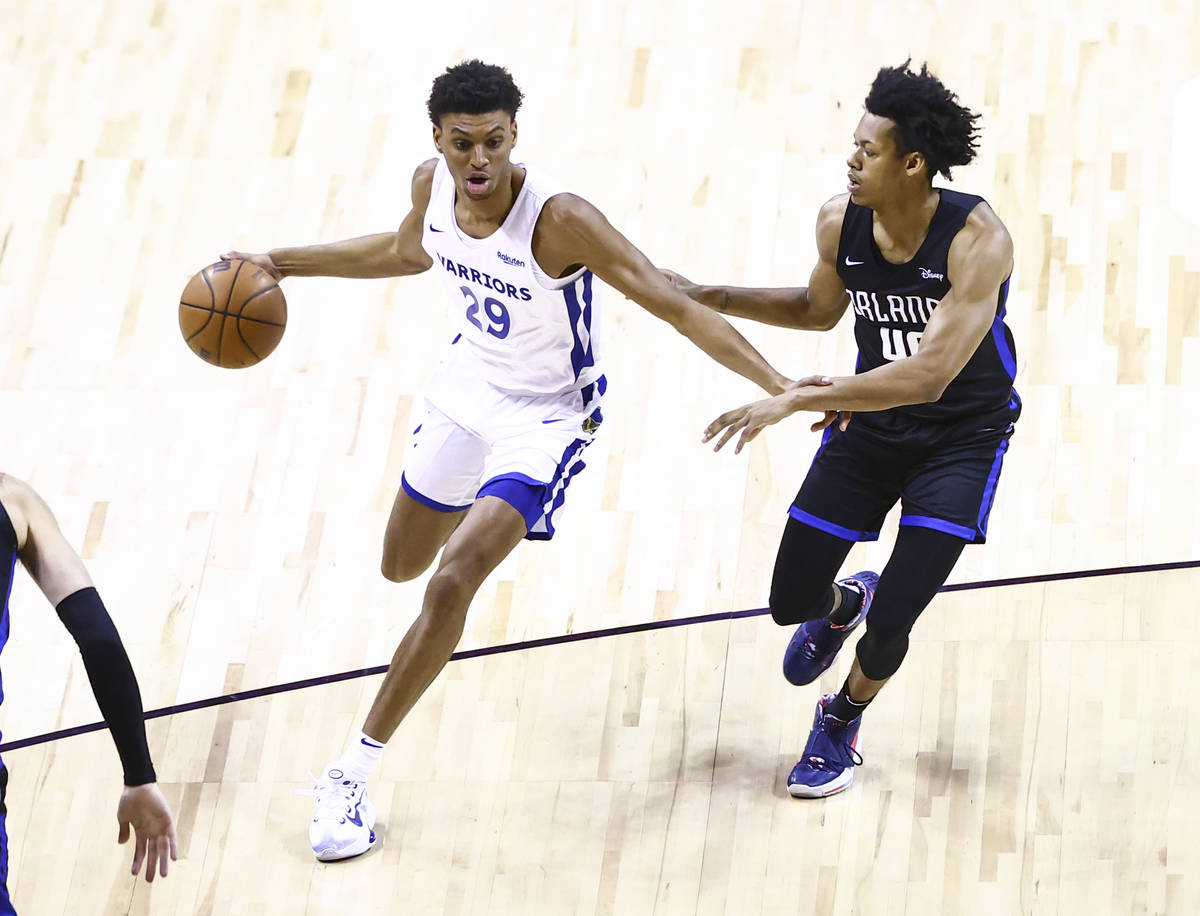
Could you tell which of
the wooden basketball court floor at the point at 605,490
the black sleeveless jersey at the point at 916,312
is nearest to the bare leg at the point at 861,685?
the wooden basketball court floor at the point at 605,490

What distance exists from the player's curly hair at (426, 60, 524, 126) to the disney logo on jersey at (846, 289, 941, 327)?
107cm

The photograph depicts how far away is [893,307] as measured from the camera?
181 inches

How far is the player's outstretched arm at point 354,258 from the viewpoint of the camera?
524 cm

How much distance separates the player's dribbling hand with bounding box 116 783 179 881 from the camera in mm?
3619

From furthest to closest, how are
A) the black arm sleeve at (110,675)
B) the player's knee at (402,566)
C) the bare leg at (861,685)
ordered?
the player's knee at (402,566) → the bare leg at (861,685) → the black arm sleeve at (110,675)

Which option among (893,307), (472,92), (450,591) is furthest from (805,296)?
(450,591)

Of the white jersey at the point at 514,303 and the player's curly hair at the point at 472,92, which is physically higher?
the player's curly hair at the point at 472,92

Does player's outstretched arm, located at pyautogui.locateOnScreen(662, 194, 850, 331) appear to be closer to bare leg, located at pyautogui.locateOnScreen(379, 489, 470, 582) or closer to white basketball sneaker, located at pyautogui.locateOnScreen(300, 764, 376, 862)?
bare leg, located at pyautogui.locateOnScreen(379, 489, 470, 582)

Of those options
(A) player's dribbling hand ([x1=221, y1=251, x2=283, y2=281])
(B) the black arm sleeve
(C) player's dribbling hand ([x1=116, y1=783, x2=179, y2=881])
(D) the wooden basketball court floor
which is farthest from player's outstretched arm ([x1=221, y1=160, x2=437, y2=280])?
(C) player's dribbling hand ([x1=116, y1=783, x2=179, y2=881])

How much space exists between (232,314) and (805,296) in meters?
1.68

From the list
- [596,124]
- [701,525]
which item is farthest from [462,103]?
[596,124]

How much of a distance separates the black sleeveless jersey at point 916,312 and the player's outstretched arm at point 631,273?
0.32 m

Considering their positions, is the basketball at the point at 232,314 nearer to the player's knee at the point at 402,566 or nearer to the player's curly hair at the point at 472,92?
the player's knee at the point at 402,566

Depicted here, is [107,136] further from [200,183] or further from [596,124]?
[596,124]
